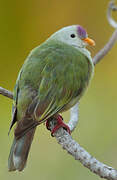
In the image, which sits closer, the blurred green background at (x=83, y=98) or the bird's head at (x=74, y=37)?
the bird's head at (x=74, y=37)

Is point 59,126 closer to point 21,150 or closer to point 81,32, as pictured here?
point 21,150

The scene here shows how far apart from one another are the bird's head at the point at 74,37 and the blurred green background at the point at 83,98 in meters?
0.68

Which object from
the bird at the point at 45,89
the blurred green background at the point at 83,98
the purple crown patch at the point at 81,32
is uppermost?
the purple crown patch at the point at 81,32

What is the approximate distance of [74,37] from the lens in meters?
3.85

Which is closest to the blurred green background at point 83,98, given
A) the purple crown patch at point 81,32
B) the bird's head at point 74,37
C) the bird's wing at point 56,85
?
the bird's head at point 74,37

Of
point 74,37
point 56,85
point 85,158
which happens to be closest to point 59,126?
point 56,85

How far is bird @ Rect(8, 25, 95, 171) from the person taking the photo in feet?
9.87

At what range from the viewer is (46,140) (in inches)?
171

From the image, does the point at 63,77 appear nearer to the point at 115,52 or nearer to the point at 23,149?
the point at 23,149

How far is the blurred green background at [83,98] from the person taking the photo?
4.15 metres

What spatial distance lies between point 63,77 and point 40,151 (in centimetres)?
127

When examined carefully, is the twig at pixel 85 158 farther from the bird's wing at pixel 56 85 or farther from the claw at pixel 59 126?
the bird's wing at pixel 56 85

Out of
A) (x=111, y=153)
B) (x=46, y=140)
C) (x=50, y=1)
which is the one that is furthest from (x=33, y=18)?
(x=111, y=153)

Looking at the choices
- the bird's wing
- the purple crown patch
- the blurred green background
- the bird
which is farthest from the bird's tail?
the purple crown patch
